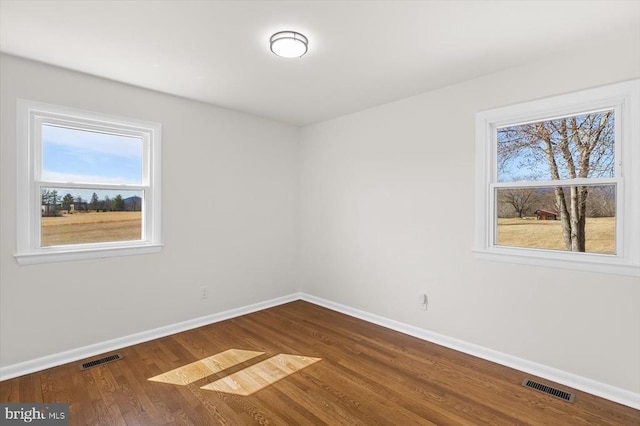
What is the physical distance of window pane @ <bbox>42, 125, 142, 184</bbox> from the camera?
283 centimetres

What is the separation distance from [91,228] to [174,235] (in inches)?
29.8

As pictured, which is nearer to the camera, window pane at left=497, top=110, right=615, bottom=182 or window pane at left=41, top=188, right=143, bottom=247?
window pane at left=497, top=110, right=615, bottom=182

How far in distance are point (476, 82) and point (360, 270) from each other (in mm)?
2421

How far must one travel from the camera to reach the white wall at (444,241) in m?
2.36

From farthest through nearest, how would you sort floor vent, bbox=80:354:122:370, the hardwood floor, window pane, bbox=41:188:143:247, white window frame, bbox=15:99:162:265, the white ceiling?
window pane, bbox=41:188:143:247 < floor vent, bbox=80:354:122:370 < white window frame, bbox=15:99:162:265 < the hardwood floor < the white ceiling

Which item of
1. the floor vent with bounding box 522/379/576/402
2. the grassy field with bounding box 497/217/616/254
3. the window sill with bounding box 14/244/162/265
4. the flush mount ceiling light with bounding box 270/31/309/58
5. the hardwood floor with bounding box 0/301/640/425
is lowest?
the hardwood floor with bounding box 0/301/640/425

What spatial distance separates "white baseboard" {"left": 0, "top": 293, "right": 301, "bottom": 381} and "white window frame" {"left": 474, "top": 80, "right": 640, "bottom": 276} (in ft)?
9.62

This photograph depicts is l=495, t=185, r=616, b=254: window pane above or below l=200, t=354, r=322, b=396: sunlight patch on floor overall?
above

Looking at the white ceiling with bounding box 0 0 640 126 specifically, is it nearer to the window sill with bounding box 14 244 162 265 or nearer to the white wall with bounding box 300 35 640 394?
the white wall with bounding box 300 35 640 394

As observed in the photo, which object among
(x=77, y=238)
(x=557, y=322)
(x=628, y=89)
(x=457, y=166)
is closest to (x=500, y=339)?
(x=557, y=322)

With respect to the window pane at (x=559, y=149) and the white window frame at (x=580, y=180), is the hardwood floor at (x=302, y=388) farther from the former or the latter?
the window pane at (x=559, y=149)

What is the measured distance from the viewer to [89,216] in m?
3.03

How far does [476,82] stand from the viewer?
296cm

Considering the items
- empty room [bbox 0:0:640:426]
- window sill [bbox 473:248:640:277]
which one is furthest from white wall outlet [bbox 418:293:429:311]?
window sill [bbox 473:248:640:277]
